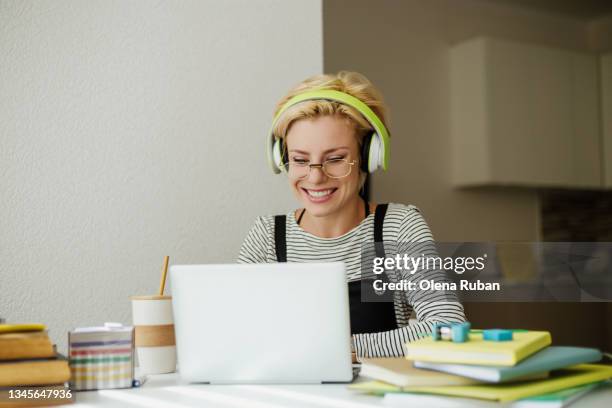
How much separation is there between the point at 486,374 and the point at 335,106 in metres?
0.92

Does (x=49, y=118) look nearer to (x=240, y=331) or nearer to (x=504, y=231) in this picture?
(x=240, y=331)

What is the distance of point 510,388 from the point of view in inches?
38.9

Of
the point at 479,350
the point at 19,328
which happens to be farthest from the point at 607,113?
the point at 19,328

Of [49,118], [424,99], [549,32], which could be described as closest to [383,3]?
[424,99]

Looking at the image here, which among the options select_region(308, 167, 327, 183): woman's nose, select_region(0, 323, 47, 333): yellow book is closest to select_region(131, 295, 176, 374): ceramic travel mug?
select_region(0, 323, 47, 333): yellow book

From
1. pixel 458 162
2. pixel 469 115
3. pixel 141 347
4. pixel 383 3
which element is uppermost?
pixel 383 3

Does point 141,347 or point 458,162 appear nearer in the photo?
point 141,347

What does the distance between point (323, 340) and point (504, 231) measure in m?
3.99

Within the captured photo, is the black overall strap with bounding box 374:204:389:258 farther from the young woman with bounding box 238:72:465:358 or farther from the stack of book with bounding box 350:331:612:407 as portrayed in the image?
the stack of book with bounding box 350:331:612:407

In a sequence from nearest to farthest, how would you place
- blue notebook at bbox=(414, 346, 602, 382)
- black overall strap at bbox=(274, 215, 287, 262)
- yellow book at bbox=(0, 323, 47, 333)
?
blue notebook at bbox=(414, 346, 602, 382) → yellow book at bbox=(0, 323, 47, 333) → black overall strap at bbox=(274, 215, 287, 262)

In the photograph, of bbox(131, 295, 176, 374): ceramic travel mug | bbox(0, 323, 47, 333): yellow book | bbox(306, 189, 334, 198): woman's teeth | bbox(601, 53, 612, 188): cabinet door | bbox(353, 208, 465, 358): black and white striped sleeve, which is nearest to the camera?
bbox(0, 323, 47, 333): yellow book

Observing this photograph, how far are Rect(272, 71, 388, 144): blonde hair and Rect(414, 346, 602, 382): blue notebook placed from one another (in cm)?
81

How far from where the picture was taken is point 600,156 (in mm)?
5035

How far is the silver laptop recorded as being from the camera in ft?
3.80
